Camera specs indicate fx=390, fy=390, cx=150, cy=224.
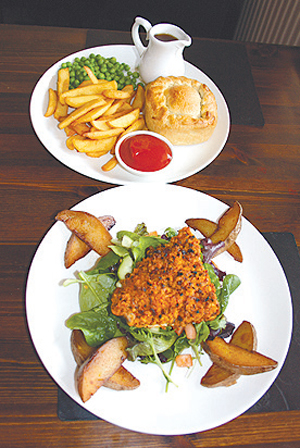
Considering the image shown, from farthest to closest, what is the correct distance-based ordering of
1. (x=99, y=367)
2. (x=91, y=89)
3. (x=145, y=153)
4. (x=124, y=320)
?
(x=91, y=89), (x=145, y=153), (x=124, y=320), (x=99, y=367)

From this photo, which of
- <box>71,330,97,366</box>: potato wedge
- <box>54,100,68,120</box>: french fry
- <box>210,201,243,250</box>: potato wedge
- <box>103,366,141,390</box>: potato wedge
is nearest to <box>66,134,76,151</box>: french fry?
<box>54,100,68,120</box>: french fry

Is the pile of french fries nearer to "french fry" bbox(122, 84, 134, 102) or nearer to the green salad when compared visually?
"french fry" bbox(122, 84, 134, 102)

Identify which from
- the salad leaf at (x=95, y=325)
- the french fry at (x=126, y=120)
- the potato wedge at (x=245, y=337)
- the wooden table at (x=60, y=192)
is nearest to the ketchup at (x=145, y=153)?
the french fry at (x=126, y=120)

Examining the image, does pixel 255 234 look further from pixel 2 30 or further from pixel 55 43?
pixel 2 30

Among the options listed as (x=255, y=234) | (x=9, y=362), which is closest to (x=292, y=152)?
(x=255, y=234)

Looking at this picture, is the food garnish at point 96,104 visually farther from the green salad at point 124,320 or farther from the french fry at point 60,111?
the green salad at point 124,320

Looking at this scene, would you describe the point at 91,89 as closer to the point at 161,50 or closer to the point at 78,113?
the point at 78,113

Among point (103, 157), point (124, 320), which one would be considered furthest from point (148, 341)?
point (103, 157)
